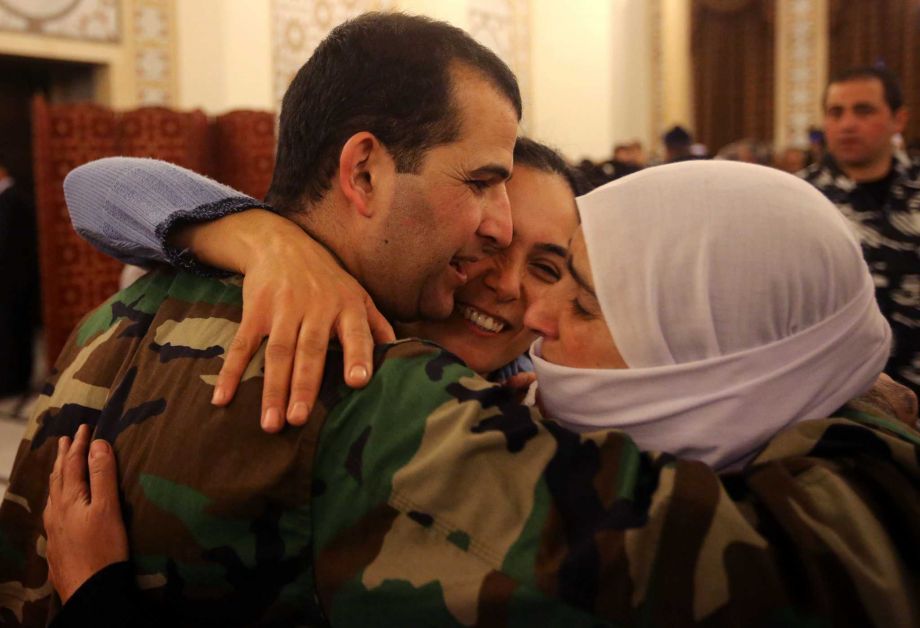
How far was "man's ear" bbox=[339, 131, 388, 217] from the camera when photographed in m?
1.43

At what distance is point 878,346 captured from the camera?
1.12 m

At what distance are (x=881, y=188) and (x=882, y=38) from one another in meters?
6.90

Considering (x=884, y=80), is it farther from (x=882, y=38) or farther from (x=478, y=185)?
(x=882, y=38)

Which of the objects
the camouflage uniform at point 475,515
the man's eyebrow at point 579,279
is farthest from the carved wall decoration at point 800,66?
the camouflage uniform at point 475,515

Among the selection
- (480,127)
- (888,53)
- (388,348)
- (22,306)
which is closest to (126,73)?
(22,306)

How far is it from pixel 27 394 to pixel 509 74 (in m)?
4.90

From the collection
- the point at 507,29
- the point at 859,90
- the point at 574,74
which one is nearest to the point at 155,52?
the point at 507,29

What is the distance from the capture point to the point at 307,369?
1.07 meters

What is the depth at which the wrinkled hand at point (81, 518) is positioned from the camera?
3.59 ft

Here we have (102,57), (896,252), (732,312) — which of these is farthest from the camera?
(102,57)

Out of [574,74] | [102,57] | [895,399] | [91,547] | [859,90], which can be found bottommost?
[91,547]

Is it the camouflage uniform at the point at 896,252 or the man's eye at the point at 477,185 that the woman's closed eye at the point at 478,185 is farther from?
the camouflage uniform at the point at 896,252

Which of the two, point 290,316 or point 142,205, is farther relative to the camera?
point 142,205

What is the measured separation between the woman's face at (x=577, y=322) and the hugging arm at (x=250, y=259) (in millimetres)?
229
